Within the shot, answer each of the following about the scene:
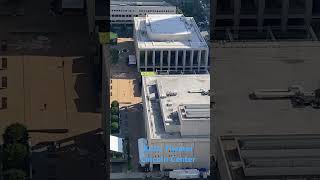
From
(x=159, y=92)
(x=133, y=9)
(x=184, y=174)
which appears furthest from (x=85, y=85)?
(x=133, y=9)

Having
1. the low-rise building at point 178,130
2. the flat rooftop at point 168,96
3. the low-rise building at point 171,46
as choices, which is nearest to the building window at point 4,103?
the low-rise building at point 178,130

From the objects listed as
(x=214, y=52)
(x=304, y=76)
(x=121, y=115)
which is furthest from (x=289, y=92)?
(x=121, y=115)

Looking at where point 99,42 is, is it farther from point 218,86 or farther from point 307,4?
point 307,4

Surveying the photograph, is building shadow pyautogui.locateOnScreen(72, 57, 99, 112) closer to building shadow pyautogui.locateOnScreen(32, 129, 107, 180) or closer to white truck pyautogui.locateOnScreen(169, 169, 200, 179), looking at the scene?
building shadow pyautogui.locateOnScreen(32, 129, 107, 180)

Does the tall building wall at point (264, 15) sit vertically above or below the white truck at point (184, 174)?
above

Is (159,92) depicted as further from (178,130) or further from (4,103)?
(4,103)

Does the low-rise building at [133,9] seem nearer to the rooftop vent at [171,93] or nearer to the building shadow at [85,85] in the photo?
the rooftop vent at [171,93]

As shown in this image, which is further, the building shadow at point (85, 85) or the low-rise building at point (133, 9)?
the low-rise building at point (133, 9)
